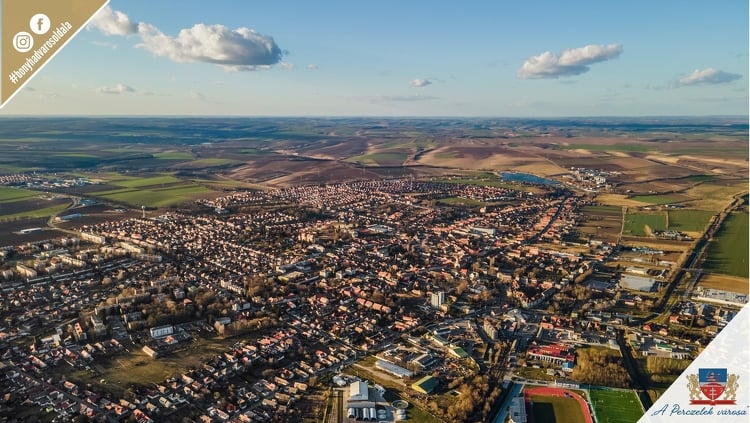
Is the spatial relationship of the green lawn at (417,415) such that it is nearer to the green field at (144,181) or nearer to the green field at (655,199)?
the green field at (655,199)

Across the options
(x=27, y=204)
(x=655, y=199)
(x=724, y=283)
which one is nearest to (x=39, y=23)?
(x=724, y=283)

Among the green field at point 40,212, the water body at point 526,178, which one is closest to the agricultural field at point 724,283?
the water body at point 526,178

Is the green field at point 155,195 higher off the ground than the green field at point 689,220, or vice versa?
the green field at point 155,195

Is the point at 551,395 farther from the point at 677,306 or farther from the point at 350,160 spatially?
the point at 350,160

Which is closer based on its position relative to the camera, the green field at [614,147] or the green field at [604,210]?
the green field at [604,210]

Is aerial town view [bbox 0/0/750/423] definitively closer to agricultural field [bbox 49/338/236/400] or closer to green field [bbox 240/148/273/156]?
agricultural field [bbox 49/338/236/400]

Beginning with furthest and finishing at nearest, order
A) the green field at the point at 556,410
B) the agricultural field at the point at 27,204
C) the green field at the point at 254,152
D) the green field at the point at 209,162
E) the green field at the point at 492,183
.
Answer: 1. the green field at the point at 254,152
2. the green field at the point at 209,162
3. the green field at the point at 492,183
4. the agricultural field at the point at 27,204
5. the green field at the point at 556,410
